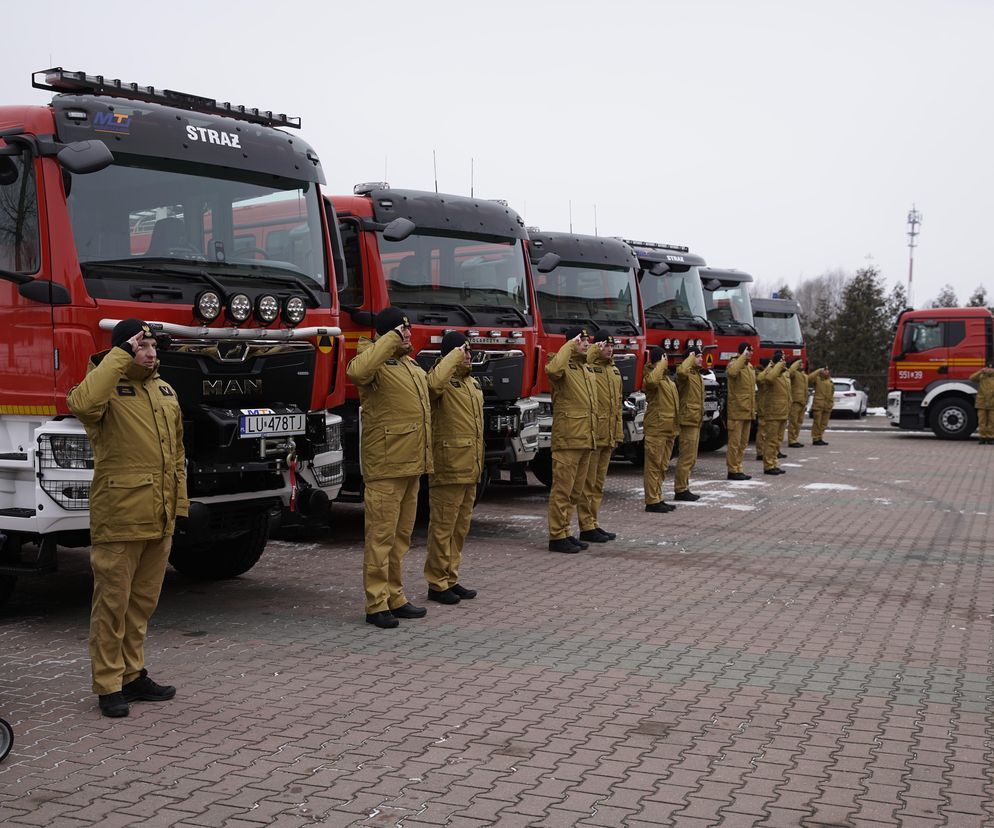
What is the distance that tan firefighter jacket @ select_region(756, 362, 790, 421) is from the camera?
17609mm

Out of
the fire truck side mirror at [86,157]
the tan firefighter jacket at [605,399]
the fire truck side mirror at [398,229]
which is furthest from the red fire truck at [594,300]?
the fire truck side mirror at [86,157]

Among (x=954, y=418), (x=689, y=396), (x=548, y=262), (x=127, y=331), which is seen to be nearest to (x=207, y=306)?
(x=127, y=331)

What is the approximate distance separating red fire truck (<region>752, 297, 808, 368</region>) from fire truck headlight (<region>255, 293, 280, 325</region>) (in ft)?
59.6

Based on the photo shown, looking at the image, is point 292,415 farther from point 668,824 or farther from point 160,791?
point 668,824

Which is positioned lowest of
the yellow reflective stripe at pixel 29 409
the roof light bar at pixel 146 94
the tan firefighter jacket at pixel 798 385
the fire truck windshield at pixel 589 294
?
the tan firefighter jacket at pixel 798 385

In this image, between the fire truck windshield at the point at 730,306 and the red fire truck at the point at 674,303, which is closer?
the red fire truck at the point at 674,303

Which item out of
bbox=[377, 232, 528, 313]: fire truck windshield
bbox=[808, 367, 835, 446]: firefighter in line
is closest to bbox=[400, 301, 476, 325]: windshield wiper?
bbox=[377, 232, 528, 313]: fire truck windshield

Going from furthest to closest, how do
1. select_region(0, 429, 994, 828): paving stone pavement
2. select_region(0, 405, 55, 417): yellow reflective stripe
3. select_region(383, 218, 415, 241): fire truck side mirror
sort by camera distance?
select_region(383, 218, 415, 241): fire truck side mirror, select_region(0, 405, 55, 417): yellow reflective stripe, select_region(0, 429, 994, 828): paving stone pavement

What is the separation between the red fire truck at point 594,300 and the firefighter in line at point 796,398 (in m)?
7.87

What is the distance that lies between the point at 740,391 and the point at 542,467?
11.6 ft

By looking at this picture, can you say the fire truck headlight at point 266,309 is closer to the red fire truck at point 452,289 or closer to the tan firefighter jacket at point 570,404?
the red fire truck at point 452,289

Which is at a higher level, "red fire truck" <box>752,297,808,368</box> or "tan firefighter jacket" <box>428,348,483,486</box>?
"red fire truck" <box>752,297,808,368</box>

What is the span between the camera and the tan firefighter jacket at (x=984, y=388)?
23.5 meters

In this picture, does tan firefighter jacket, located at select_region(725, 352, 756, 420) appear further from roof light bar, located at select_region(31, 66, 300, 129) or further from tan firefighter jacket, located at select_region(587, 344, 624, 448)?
roof light bar, located at select_region(31, 66, 300, 129)
